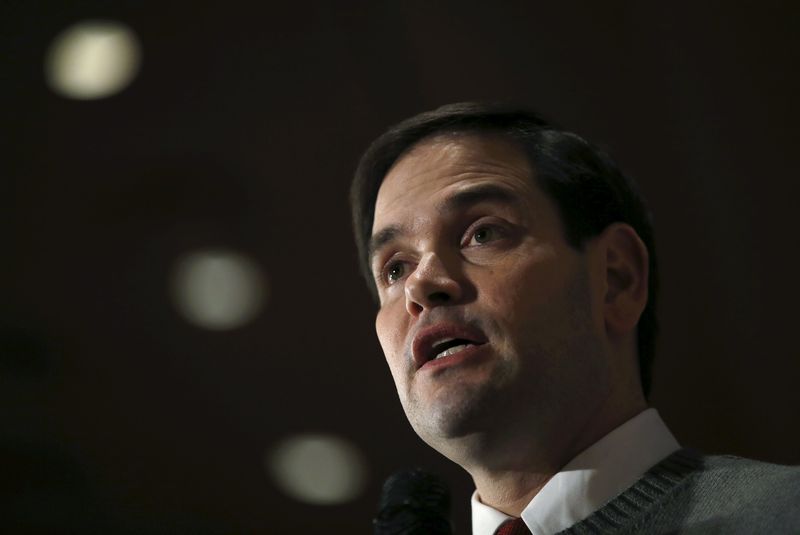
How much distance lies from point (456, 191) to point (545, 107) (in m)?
0.87

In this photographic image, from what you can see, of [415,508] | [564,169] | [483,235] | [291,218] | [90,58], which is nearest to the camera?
[415,508]

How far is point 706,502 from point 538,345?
9.3 inches

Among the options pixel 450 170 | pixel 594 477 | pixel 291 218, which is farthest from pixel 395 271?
pixel 291 218

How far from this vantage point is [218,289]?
2277 mm

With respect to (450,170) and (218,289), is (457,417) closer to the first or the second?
(450,170)

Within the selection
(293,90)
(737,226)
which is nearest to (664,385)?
(737,226)

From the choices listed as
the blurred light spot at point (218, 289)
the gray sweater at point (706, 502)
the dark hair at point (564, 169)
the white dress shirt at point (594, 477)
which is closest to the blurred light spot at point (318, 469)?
the blurred light spot at point (218, 289)

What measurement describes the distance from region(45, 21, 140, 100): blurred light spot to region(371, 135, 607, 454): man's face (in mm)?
1013

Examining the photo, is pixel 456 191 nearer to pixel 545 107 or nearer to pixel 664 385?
pixel 545 107

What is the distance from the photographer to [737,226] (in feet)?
6.38

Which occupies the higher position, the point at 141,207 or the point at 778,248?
the point at 141,207

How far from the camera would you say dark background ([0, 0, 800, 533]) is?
6.28 ft

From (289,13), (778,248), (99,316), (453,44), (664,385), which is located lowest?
(664,385)

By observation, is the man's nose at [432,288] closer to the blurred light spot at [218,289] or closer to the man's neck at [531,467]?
the man's neck at [531,467]
